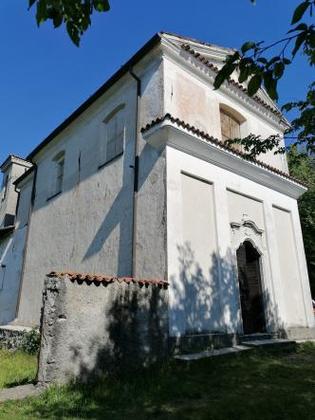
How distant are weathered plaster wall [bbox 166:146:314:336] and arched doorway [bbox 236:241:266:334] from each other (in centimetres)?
20

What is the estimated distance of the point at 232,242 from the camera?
375 inches

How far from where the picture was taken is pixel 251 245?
1032 cm

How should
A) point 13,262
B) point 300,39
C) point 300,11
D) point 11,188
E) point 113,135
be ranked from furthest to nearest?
point 11,188
point 13,262
point 113,135
point 300,39
point 300,11

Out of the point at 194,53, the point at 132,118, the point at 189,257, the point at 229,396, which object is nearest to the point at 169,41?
the point at 194,53

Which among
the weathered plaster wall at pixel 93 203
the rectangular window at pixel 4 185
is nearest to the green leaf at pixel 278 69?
the weathered plaster wall at pixel 93 203

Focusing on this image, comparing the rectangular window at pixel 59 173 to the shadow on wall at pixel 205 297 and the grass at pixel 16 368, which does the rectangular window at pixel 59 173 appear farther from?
the shadow on wall at pixel 205 297

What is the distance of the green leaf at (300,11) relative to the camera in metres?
2.09

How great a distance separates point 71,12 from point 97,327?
16.2ft

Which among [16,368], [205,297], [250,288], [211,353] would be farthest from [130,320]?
[250,288]

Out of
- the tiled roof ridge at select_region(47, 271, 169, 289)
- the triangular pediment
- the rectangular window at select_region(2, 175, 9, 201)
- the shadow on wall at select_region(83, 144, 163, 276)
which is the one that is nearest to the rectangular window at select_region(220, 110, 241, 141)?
the triangular pediment

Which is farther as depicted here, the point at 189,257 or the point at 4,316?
the point at 4,316

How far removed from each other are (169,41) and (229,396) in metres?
8.50

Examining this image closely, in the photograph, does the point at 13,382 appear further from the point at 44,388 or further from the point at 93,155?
the point at 93,155

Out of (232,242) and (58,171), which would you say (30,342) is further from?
(58,171)
